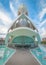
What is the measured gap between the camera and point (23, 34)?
19875 millimetres

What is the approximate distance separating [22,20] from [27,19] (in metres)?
1.11

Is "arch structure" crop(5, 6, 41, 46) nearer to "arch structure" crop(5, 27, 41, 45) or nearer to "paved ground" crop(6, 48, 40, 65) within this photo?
"arch structure" crop(5, 27, 41, 45)

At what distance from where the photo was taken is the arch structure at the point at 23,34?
778 inches

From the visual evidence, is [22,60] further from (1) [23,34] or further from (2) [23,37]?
(2) [23,37]

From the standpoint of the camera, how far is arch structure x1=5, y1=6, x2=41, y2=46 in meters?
19.8

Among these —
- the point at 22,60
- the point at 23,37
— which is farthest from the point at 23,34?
the point at 22,60

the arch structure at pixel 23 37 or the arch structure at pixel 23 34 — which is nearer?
the arch structure at pixel 23 37

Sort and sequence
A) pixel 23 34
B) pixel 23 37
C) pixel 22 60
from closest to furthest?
1. pixel 22 60
2. pixel 23 34
3. pixel 23 37

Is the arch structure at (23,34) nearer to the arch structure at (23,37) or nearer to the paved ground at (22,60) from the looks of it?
the arch structure at (23,37)

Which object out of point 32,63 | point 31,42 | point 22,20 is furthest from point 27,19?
point 32,63

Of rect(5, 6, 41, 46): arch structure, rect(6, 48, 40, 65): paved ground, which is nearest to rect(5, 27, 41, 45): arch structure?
rect(5, 6, 41, 46): arch structure

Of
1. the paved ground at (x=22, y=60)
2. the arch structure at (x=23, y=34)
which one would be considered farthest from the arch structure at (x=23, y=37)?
the paved ground at (x=22, y=60)

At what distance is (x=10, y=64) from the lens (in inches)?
324

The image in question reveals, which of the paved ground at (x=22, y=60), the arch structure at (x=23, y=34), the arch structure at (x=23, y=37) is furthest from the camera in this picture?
the arch structure at (x=23, y=34)
